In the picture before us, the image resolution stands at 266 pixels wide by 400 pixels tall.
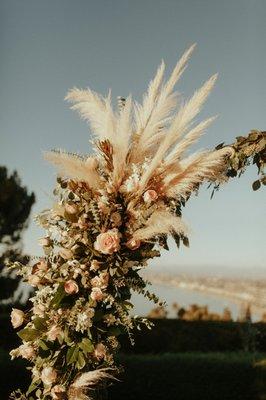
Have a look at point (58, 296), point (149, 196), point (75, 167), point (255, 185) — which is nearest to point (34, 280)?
point (58, 296)

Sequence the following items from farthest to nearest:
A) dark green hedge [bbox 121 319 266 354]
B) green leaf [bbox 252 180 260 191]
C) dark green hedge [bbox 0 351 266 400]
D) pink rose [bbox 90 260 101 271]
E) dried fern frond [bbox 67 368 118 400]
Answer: dark green hedge [bbox 121 319 266 354] < dark green hedge [bbox 0 351 266 400] < green leaf [bbox 252 180 260 191] < pink rose [bbox 90 260 101 271] < dried fern frond [bbox 67 368 118 400]

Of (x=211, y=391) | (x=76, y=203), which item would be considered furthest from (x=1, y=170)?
(x=76, y=203)

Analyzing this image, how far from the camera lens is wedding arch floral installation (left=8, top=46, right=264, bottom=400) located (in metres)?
2.03

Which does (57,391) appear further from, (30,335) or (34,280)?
(34,280)

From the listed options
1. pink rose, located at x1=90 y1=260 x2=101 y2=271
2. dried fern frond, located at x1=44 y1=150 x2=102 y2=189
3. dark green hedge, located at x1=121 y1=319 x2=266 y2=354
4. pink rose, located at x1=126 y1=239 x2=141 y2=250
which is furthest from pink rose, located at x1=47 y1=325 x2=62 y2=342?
dark green hedge, located at x1=121 y1=319 x2=266 y2=354

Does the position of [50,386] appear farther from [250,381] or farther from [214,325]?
[214,325]

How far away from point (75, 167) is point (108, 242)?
0.39 meters

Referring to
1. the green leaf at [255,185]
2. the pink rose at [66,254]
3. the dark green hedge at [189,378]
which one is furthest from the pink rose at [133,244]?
the dark green hedge at [189,378]

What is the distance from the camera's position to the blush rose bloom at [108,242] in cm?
201

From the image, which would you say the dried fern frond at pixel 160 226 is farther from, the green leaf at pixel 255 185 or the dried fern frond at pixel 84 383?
the green leaf at pixel 255 185

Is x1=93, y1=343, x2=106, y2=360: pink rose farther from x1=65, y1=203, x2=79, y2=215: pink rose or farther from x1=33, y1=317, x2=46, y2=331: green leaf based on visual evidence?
x1=65, y1=203, x2=79, y2=215: pink rose

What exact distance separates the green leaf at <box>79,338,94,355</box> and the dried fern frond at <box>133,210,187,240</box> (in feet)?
1.64

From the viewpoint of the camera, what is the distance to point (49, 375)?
198 centimetres

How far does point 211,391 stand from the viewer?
328 inches
